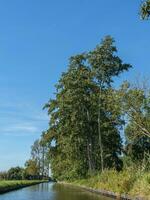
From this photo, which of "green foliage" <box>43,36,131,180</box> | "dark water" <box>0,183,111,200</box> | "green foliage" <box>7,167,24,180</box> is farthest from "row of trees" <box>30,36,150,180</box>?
"green foliage" <box>7,167,24,180</box>

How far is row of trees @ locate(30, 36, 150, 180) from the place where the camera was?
44031mm

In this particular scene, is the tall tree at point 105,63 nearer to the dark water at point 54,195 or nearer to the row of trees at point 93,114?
the row of trees at point 93,114

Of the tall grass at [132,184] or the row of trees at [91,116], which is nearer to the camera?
the tall grass at [132,184]

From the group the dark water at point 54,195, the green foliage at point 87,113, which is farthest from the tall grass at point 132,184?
the green foliage at point 87,113

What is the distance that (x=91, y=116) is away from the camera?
202 ft

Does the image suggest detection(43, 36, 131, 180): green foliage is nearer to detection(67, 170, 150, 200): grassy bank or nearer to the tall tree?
the tall tree

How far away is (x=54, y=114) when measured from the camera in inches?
2670

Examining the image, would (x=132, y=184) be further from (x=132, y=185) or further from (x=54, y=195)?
(x=54, y=195)

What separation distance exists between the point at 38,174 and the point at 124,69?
108m

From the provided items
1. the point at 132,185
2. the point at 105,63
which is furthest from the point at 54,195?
the point at 105,63

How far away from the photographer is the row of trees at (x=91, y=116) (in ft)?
144

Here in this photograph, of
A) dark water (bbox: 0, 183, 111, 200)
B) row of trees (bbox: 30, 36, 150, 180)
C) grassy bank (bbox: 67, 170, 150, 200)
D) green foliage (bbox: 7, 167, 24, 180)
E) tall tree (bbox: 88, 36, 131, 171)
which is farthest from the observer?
green foliage (bbox: 7, 167, 24, 180)

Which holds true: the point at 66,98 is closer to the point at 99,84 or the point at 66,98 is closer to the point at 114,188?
the point at 99,84

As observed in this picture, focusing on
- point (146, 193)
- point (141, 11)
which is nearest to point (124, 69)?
point (146, 193)
